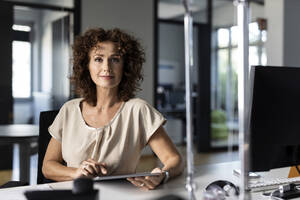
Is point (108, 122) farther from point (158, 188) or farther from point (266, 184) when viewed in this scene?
point (266, 184)

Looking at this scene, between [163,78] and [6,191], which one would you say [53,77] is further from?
A: [163,78]

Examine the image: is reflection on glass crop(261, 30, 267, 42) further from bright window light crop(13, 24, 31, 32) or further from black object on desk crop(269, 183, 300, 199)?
black object on desk crop(269, 183, 300, 199)

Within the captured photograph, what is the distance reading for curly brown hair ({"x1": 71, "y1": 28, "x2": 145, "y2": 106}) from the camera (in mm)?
1611

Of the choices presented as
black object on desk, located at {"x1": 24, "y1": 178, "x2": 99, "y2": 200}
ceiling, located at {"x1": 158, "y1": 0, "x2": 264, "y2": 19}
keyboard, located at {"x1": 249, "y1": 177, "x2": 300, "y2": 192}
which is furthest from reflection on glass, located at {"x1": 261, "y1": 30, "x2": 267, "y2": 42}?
black object on desk, located at {"x1": 24, "y1": 178, "x2": 99, "y2": 200}

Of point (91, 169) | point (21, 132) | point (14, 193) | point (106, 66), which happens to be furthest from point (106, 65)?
point (21, 132)

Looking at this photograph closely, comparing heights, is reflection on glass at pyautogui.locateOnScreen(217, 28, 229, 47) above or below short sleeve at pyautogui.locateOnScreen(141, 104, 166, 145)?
above

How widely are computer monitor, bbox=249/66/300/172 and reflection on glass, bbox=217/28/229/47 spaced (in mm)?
4826

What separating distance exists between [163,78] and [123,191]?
24.2ft

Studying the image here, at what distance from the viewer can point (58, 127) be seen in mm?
1590

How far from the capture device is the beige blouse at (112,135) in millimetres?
1508

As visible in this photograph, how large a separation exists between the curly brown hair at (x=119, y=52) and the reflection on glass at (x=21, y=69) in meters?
2.91

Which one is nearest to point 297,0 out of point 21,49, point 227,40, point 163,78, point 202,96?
point 227,40

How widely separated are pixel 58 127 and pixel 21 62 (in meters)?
3.10

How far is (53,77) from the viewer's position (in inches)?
181
